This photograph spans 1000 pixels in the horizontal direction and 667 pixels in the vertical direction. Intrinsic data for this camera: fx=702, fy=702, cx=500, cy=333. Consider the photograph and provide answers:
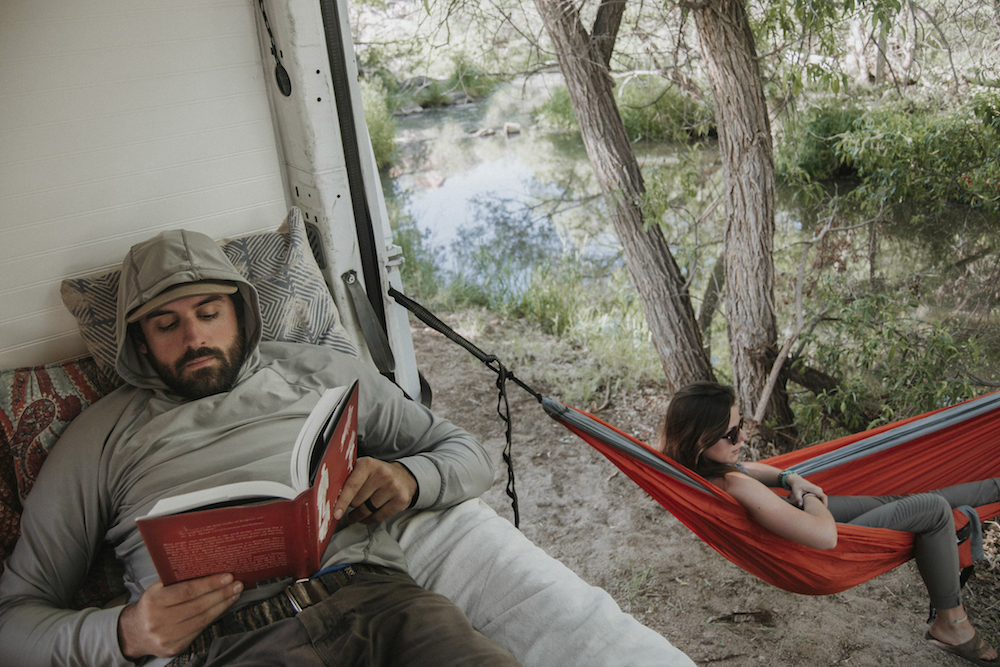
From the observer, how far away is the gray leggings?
174 cm

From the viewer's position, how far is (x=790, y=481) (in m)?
A: 1.74

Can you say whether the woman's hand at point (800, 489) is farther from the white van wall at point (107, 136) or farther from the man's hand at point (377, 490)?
the white van wall at point (107, 136)

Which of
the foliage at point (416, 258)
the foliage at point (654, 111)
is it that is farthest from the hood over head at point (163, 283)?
the foliage at point (654, 111)

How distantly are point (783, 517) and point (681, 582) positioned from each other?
0.73m

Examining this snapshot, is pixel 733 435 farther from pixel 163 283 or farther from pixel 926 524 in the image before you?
pixel 163 283

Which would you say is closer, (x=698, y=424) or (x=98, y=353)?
(x=98, y=353)

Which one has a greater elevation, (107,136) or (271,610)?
(107,136)

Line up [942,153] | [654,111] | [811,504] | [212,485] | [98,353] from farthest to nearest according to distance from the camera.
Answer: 1. [654,111]
2. [942,153]
3. [811,504]
4. [98,353]
5. [212,485]

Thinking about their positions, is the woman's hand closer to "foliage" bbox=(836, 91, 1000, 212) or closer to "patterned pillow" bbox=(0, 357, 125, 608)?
"patterned pillow" bbox=(0, 357, 125, 608)

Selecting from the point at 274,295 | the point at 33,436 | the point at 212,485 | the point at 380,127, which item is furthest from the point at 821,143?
the point at 33,436

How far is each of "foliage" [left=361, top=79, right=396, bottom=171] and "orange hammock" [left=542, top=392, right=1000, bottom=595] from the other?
253 inches

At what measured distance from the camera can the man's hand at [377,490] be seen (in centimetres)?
126

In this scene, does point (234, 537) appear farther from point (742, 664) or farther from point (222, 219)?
point (742, 664)

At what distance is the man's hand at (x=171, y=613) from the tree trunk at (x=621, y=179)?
2260 millimetres
